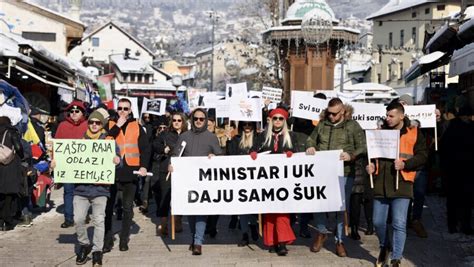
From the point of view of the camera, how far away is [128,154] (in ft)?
33.1

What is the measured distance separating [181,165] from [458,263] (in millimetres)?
3688

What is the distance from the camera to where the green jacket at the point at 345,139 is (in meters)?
9.73

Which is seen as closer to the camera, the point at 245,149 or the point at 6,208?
the point at 245,149

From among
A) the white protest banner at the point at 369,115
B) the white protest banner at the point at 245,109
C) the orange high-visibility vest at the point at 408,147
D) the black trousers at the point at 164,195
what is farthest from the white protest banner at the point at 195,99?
the orange high-visibility vest at the point at 408,147

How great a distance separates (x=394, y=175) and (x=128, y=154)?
353cm

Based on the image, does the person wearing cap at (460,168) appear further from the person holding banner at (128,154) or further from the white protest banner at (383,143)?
the person holding banner at (128,154)

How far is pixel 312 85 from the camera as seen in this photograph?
108ft

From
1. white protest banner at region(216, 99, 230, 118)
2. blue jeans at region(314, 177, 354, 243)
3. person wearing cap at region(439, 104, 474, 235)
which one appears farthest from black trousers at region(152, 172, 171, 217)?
person wearing cap at region(439, 104, 474, 235)

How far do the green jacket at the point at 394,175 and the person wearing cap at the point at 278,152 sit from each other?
59.2 inches

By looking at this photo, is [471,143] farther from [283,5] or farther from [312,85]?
[283,5]

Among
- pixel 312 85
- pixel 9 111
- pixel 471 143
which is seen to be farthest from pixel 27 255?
pixel 312 85

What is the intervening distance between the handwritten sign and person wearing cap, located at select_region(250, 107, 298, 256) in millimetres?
1855

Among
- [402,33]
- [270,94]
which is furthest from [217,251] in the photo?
[402,33]

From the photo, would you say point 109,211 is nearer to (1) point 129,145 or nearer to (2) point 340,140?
(1) point 129,145
